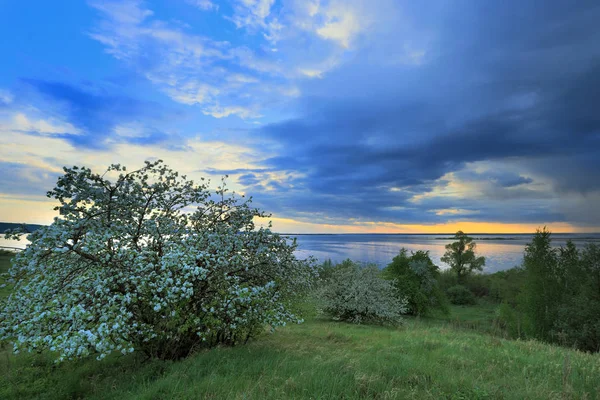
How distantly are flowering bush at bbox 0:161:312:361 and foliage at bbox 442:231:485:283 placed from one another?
258 ft

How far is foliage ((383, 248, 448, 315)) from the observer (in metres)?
43.6

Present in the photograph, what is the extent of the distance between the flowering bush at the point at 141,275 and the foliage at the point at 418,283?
1419 inches

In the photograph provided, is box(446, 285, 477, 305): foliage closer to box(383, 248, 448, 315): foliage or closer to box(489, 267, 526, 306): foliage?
box(489, 267, 526, 306): foliage

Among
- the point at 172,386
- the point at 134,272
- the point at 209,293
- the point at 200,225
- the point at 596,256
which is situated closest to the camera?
the point at 172,386

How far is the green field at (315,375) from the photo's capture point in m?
6.65

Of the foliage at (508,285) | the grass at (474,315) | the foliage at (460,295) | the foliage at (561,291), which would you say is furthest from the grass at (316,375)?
the foliage at (460,295)

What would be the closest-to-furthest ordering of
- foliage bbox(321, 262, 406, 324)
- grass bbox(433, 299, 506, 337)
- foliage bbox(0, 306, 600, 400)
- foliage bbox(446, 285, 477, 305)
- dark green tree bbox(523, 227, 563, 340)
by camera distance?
foliage bbox(0, 306, 600, 400) < foliage bbox(321, 262, 406, 324) < dark green tree bbox(523, 227, 563, 340) < grass bbox(433, 299, 506, 337) < foliage bbox(446, 285, 477, 305)

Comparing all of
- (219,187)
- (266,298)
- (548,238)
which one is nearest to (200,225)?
(219,187)

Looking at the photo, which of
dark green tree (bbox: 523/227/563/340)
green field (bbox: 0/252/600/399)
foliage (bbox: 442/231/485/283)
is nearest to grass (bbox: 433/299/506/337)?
dark green tree (bbox: 523/227/563/340)

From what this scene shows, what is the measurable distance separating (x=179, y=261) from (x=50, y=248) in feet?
9.74

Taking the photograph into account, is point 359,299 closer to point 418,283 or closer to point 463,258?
point 418,283

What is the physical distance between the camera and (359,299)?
26.2 m

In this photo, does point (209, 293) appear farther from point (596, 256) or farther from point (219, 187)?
point (596, 256)

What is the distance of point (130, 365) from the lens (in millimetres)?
9555
